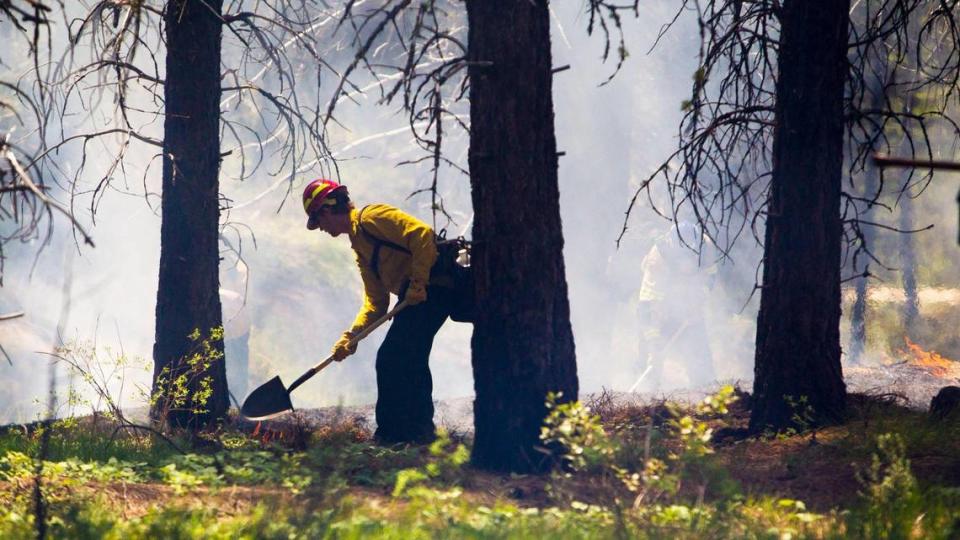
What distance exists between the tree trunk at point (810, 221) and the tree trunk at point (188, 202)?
4647 mm

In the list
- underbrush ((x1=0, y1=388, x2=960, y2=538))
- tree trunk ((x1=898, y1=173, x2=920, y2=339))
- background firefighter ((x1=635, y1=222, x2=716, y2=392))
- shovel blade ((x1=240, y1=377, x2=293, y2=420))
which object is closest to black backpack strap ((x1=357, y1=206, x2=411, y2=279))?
shovel blade ((x1=240, y1=377, x2=293, y2=420))

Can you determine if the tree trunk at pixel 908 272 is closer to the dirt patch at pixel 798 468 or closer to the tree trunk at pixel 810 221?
the tree trunk at pixel 810 221

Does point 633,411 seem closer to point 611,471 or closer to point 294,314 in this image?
point 611,471

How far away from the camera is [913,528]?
12.4ft

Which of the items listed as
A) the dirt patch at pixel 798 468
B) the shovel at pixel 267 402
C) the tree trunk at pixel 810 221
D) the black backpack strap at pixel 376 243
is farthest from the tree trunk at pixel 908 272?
the shovel at pixel 267 402

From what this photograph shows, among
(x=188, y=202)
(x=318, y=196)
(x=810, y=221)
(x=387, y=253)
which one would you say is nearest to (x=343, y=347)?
(x=387, y=253)

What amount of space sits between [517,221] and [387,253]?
1.51m

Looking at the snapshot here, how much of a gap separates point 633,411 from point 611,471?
2.53 metres

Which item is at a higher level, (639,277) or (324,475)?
(639,277)

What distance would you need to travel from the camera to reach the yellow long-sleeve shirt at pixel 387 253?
20.9 feet

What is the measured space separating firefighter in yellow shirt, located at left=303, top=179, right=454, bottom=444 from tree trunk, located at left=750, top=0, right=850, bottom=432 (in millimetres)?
2542

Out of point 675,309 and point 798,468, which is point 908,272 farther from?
point 798,468

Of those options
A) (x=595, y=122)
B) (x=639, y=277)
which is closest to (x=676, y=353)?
(x=639, y=277)

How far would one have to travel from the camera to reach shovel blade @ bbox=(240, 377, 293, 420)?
692 cm
